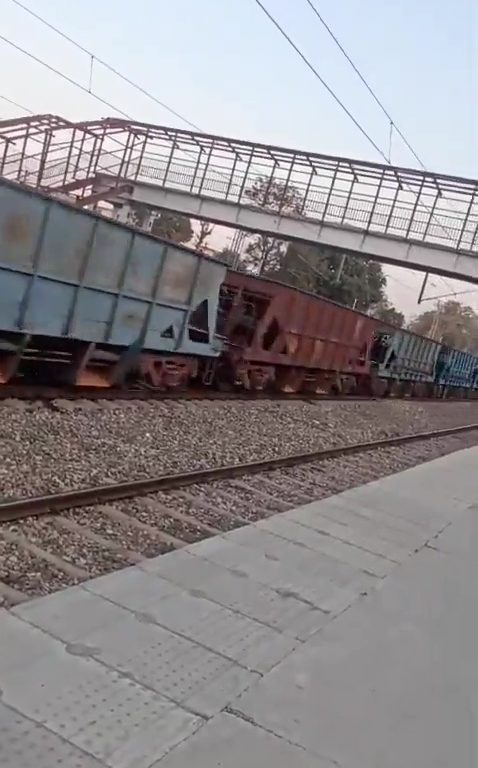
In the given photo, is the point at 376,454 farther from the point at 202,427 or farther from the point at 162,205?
the point at 162,205

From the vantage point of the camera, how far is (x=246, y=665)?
15.1 feet

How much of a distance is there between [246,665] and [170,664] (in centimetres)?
48

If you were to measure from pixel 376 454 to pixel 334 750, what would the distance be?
39.0 feet

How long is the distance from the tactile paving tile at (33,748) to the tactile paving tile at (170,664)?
760 millimetres

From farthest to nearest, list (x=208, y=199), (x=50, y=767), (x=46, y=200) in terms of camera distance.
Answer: (x=208, y=199) → (x=46, y=200) → (x=50, y=767)

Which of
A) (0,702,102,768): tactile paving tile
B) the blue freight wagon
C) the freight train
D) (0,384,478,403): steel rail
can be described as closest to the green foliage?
the freight train

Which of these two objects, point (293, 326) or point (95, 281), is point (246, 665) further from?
point (293, 326)

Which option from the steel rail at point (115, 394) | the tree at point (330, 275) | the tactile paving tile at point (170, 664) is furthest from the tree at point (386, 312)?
the tactile paving tile at point (170, 664)

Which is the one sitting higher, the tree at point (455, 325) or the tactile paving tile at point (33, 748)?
the tree at point (455, 325)

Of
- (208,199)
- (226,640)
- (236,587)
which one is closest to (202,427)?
(236,587)

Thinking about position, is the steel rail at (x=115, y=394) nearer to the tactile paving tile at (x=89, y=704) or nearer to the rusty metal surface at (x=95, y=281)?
the rusty metal surface at (x=95, y=281)

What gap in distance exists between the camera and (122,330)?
13438mm

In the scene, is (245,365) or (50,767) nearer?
(50,767)

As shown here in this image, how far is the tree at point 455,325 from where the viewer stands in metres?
107
